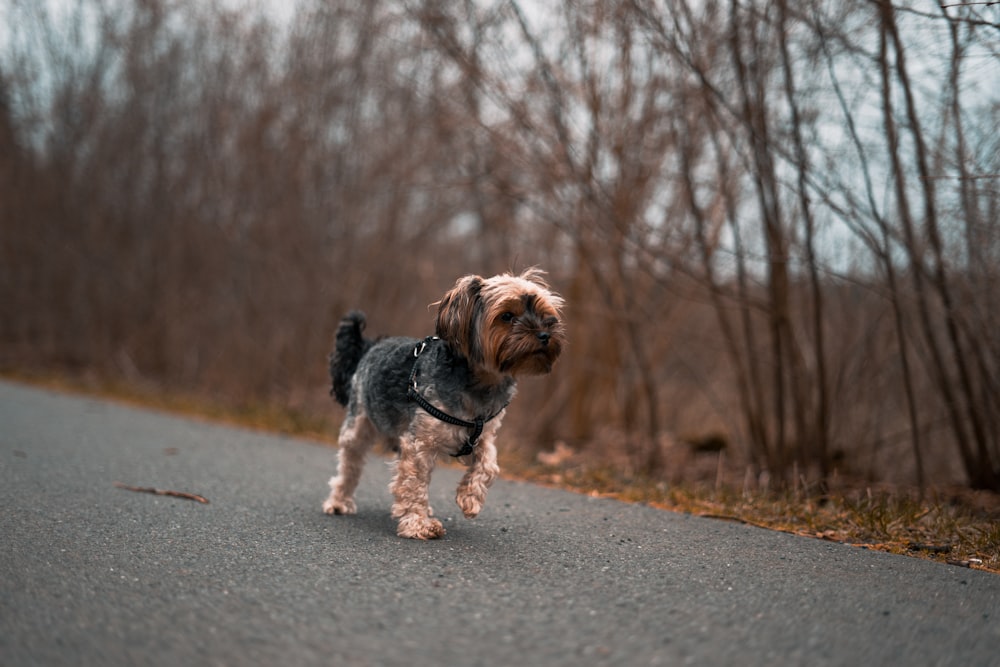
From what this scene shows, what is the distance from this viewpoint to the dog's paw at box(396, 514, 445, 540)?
17.0 ft

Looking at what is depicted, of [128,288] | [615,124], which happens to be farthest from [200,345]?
[615,124]

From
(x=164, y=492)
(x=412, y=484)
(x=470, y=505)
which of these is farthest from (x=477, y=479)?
(x=164, y=492)

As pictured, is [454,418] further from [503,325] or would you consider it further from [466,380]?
[503,325]

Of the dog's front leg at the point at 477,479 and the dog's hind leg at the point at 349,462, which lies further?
the dog's hind leg at the point at 349,462

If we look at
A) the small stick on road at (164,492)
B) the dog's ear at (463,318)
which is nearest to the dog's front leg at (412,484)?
the dog's ear at (463,318)

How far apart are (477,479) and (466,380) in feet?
1.98

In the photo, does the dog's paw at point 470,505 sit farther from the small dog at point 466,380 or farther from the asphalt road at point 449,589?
the asphalt road at point 449,589

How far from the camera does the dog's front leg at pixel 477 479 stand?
17.6ft

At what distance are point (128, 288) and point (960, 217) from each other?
17.0 metres

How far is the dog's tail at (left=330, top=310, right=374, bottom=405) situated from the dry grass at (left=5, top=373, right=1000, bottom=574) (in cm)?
219

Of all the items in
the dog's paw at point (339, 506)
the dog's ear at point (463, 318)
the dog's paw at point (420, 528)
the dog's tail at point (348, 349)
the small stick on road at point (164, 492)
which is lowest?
the small stick on road at point (164, 492)

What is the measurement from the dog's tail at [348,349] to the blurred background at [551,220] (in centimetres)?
321

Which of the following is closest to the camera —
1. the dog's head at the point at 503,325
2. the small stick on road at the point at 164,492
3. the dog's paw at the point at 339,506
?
the dog's head at the point at 503,325

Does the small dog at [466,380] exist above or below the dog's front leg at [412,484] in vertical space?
above
